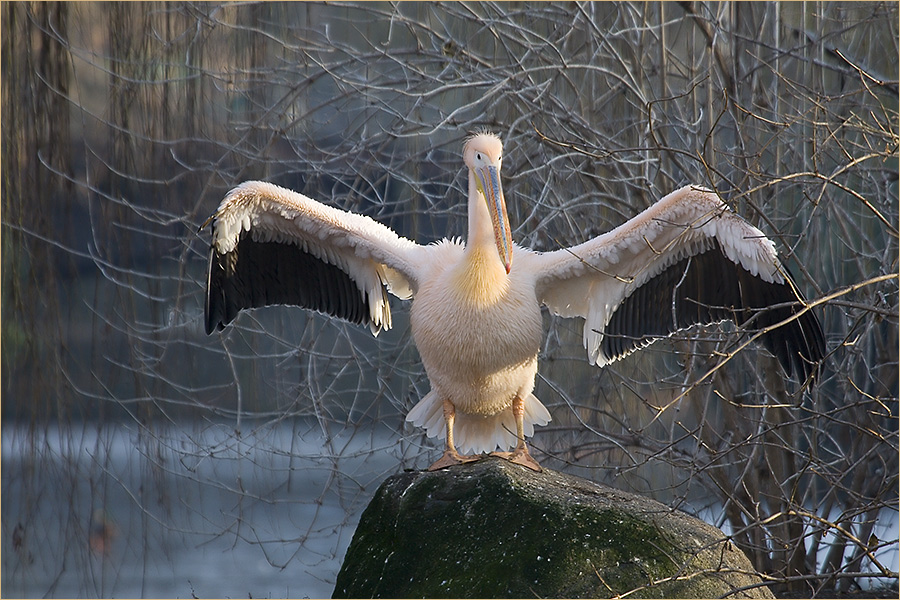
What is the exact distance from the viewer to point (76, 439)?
4.76 metres

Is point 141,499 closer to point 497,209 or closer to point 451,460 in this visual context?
point 451,460

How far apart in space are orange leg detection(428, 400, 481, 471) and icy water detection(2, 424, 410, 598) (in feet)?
3.02

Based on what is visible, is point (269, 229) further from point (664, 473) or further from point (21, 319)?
point (664, 473)

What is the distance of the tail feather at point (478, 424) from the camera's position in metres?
3.80

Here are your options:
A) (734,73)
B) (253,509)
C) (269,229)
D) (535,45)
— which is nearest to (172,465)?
(253,509)

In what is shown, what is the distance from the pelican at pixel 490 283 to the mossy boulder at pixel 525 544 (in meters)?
0.32

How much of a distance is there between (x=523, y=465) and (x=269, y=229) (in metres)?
1.28

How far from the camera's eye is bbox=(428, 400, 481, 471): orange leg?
11.1 feet

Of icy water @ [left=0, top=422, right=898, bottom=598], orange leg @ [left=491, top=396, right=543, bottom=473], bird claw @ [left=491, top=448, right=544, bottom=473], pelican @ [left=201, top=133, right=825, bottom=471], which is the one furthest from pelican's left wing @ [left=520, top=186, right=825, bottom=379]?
icy water @ [left=0, top=422, right=898, bottom=598]

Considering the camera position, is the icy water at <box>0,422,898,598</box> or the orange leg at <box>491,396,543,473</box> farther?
the icy water at <box>0,422,898,598</box>

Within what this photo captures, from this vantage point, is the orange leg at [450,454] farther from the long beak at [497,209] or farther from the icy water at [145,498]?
the icy water at [145,498]

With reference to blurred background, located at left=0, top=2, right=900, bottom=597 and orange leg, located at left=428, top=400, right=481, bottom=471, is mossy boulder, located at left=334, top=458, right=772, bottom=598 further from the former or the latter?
blurred background, located at left=0, top=2, right=900, bottom=597

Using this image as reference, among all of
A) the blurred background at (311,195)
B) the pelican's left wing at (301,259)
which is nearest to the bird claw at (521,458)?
the pelican's left wing at (301,259)

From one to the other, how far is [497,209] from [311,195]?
4.92 ft
